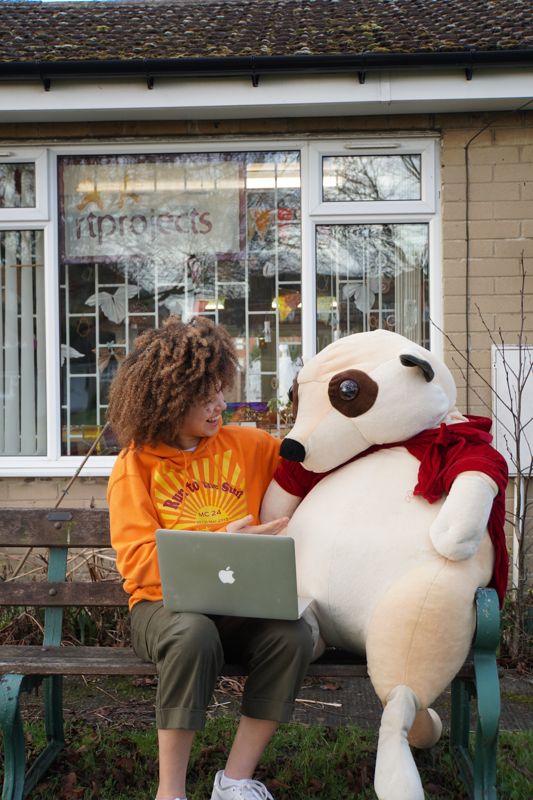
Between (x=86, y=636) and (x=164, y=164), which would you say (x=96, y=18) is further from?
(x=86, y=636)

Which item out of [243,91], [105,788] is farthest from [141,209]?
[105,788]

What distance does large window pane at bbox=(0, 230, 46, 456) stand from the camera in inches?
210

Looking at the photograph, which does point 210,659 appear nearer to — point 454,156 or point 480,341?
point 480,341

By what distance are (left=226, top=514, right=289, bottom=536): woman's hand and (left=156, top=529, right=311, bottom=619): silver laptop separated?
0.28m

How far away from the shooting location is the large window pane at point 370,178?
5113 mm

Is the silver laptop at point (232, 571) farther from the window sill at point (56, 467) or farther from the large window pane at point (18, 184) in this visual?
the large window pane at point (18, 184)

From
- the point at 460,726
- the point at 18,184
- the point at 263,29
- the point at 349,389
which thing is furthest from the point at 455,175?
the point at 460,726

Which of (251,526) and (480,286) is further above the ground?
(480,286)

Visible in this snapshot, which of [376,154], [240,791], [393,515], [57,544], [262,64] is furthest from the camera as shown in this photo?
[376,154]

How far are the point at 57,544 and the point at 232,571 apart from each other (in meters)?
1.06

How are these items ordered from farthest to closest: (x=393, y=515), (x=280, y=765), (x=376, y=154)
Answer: (x=376, y=154) → (x=280, y=765) → (x=393, y=515)

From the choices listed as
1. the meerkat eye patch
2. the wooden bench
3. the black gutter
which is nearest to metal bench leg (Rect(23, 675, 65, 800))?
the wooden bench

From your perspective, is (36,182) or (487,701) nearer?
(487,701)

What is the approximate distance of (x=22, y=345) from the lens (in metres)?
5.39
